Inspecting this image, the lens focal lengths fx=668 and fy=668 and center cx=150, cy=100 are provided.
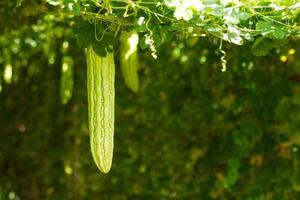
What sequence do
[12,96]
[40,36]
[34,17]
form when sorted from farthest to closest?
[12,96] < [40,36] < [34,17]

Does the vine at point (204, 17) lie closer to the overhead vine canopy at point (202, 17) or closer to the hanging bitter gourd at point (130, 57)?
the overhead vine canopy at point (202, 17)

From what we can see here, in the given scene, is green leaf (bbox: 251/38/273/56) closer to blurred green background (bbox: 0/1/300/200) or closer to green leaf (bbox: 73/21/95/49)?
green leaf (bbox: 73/21/95/49)

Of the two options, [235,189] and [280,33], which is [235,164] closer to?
[235,189]

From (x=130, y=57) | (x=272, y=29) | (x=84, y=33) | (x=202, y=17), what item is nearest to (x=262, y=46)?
(x=272, y=29)

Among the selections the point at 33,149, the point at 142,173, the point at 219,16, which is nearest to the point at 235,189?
the point at 142,173

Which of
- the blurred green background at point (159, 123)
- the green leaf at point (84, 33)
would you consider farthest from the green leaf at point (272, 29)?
the blurred green background at point (159, 123)

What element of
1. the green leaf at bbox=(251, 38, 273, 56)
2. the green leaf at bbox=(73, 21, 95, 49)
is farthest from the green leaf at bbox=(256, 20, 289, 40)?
the green leaf at bbox=(73, 21, 95, 49)
